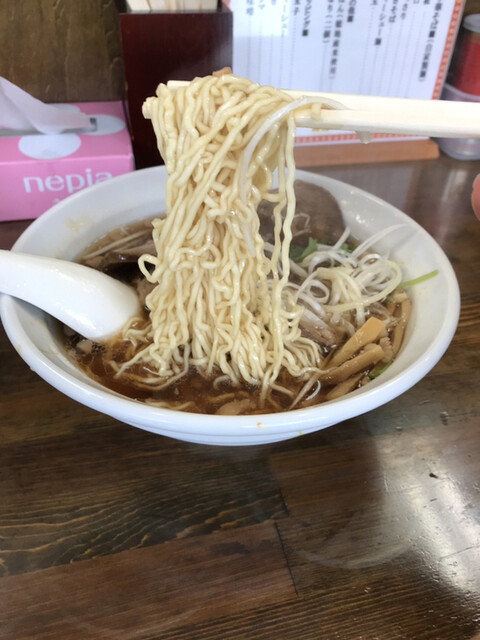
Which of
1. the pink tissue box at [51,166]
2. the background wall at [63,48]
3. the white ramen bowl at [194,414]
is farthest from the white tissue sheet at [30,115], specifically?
the white ramen bowl at [194,414]

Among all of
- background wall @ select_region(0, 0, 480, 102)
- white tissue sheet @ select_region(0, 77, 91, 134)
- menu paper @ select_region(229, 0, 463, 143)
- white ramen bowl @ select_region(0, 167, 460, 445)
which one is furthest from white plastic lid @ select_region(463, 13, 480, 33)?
white tissue sheet @ select_region(0, 77, 91, 134)

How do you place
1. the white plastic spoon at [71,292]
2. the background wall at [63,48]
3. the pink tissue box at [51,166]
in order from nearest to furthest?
the white plastic spoon at [71,292] < the pink tissue box at [51,166] < the background wall at [63,48]

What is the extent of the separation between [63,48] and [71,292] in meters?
1.15

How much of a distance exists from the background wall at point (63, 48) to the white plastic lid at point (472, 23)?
123cm

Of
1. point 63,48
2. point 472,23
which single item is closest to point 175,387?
point 63,48

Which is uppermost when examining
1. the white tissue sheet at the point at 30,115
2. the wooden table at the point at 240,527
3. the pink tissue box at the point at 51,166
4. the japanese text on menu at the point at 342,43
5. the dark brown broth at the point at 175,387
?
the japanese text on menu at the point at 342,43

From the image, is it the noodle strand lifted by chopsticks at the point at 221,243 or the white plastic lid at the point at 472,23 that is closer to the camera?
the noodle strand lifted by chopsticks at the point at 221,243

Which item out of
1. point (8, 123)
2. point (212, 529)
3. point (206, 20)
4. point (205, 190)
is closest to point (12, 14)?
point (8, 123)

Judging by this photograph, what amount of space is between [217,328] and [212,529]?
376mm

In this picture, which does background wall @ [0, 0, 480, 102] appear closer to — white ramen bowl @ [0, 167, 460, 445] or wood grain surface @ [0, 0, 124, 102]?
wood grain surface @ [0, 0, 124, 102]

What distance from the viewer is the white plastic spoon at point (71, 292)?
0.95m

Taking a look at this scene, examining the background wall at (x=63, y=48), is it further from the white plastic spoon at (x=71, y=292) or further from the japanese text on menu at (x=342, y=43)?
the white plastic spoon at (x=71, y=292)

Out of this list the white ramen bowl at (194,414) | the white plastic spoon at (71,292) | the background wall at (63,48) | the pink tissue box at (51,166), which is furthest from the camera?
the background wall at (63,48)

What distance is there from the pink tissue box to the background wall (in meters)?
0.35
